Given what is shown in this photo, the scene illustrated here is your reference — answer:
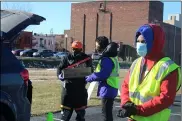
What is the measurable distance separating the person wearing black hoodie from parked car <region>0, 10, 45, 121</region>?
1.59 meters

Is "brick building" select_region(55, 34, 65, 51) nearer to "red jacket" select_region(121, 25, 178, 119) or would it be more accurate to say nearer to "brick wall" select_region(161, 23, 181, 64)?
"brick wall" select_region(161, 23, 181, 64)

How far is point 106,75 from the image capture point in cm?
621

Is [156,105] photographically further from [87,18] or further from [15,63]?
[87,18]

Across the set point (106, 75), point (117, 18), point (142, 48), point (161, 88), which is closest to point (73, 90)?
point (106, 75)

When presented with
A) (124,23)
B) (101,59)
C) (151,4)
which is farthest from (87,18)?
(101,59)

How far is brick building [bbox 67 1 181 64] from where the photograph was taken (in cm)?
7469

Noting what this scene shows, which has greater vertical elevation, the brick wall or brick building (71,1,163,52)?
brick building (71,1,163,52)

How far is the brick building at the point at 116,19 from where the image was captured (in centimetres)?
7469

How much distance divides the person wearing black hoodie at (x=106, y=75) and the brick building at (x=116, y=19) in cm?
6627

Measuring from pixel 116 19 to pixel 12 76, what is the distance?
244 ft

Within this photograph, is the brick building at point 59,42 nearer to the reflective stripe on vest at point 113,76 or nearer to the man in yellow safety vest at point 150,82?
the reflective stripe on vest at point 113,76

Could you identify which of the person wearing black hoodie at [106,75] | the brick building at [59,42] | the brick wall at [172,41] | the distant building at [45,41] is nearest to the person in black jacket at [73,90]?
the person wearing black hoodie at [106,75]

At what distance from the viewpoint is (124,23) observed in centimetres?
7694

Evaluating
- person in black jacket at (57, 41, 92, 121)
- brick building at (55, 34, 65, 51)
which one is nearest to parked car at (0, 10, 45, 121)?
person in black jacket at (57, 41, 92, 121)
